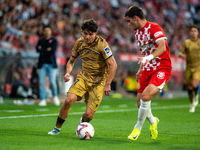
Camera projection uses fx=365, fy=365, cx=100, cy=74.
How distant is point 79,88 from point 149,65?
125 centimetres

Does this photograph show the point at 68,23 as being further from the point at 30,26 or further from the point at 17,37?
the point at 17,37

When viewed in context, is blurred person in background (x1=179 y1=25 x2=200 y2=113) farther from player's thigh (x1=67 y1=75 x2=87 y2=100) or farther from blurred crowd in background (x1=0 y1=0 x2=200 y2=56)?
blurred crowd in background (x1=0 y1=0 x2=200 y2=56)

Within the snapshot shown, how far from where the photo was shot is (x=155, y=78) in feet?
19.2

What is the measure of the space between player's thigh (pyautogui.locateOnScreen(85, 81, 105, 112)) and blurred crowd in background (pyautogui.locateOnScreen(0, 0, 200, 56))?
34.8ft

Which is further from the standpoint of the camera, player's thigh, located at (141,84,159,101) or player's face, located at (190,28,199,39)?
player's face, located at (190,28,199,39)

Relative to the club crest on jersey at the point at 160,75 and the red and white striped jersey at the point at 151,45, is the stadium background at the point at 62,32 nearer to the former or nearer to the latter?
the red and white striped jersey at the point at 151,45

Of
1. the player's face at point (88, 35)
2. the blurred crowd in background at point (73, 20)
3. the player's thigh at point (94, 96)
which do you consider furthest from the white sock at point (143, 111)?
the blurred crowd in background at point (73, 20)

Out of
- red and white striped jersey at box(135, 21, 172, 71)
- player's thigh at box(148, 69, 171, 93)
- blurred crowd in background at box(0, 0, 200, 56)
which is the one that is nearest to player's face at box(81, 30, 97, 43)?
red and white striped jersey at box(135, 21, 172, 71)

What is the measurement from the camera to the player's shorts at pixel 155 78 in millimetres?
5832

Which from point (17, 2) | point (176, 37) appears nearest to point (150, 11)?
point (176, 37)

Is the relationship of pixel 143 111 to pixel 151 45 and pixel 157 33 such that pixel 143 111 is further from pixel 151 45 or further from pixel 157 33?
pixel 157 33

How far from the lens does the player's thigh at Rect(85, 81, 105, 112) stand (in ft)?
21.0

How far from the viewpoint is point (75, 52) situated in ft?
21.5

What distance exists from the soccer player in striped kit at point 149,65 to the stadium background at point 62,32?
33.8 feet
